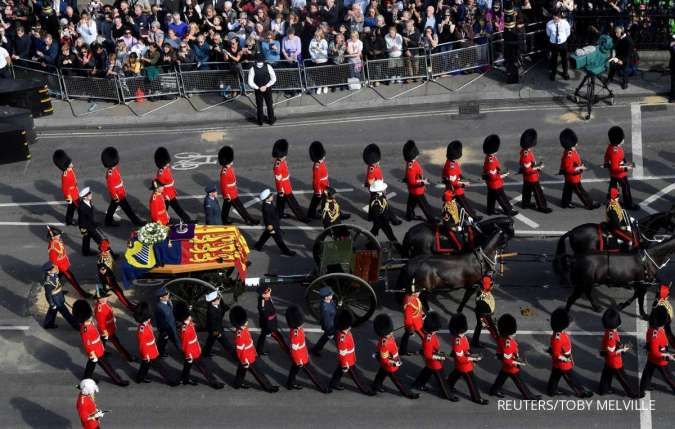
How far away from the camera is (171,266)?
20.1m

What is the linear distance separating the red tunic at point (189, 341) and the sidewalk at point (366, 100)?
11780 millimetres

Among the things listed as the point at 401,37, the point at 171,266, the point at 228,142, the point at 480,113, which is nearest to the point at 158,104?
the point at 228,142

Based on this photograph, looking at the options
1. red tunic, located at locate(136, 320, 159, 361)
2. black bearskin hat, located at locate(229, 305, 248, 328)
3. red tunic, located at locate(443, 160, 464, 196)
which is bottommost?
red tunic, located at locate(136, 320, 159, 361)

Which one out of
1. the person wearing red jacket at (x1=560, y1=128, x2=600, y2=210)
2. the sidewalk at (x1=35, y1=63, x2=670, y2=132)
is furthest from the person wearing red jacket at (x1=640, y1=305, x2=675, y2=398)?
the sidewalk at (x1=35, y1=63, x2=670, y2=132)

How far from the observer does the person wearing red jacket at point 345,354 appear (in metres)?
18.1

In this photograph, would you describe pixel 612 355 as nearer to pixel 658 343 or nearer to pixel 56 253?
pixel 658 343

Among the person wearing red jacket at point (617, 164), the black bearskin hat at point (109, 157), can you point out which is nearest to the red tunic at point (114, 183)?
the black bearskin hat at point (109, 157)

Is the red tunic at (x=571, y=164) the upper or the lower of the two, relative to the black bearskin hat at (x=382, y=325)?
upper

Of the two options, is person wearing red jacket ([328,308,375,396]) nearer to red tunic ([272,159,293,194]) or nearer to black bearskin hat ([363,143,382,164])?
black bearskin hat ([363,143,382,164])

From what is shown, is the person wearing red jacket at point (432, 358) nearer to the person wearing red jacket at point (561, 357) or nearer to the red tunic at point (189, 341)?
the person wearing red jacket at point (561, 357)

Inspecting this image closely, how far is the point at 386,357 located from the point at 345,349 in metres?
0.66

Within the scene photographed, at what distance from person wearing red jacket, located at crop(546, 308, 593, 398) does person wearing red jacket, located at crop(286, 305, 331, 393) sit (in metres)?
3.55

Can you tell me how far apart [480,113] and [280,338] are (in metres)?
11.5

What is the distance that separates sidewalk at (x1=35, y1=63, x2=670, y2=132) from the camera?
2955 cm
